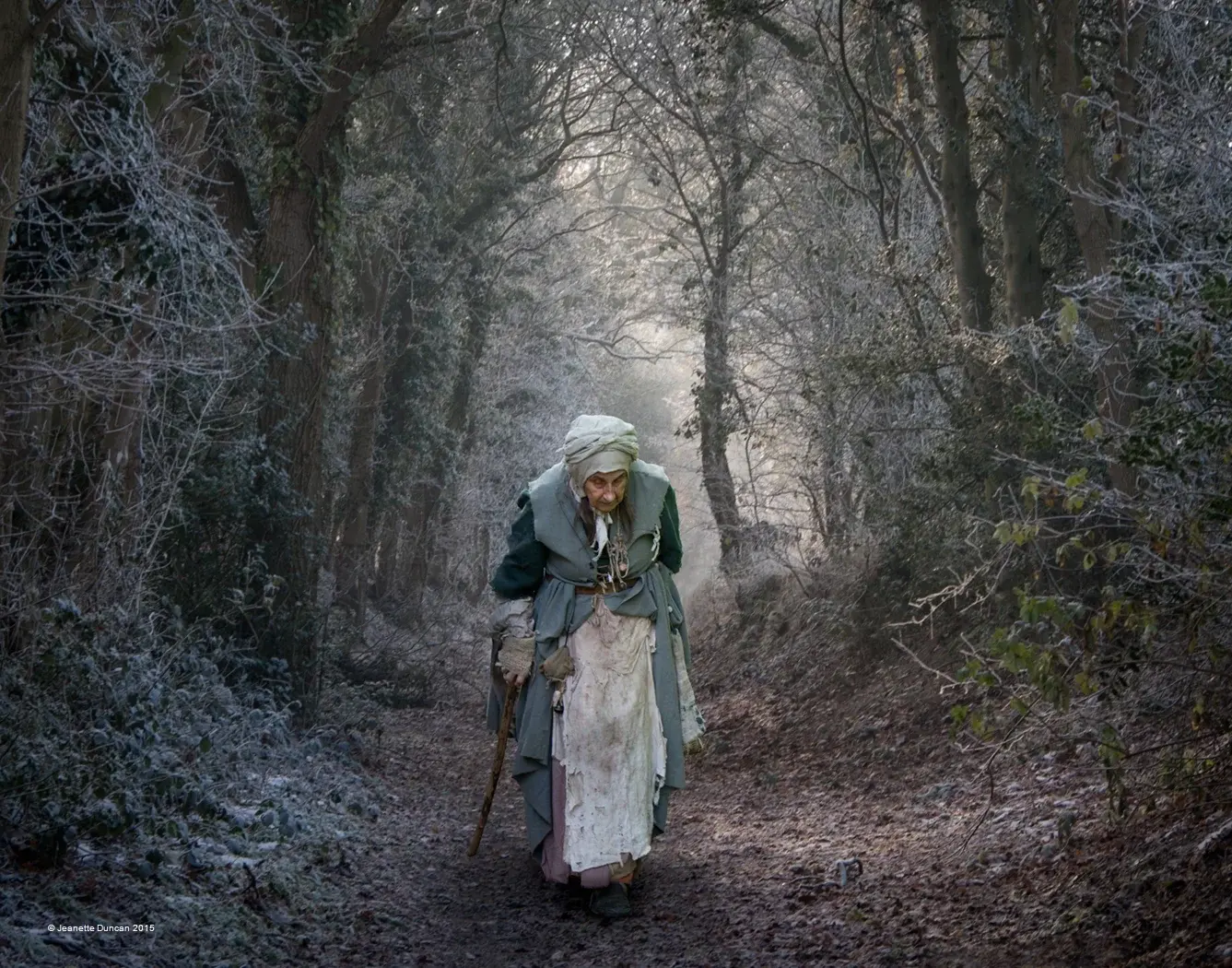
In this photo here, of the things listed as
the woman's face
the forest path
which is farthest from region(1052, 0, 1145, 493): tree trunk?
the woman's face

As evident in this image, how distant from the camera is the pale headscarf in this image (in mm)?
6719

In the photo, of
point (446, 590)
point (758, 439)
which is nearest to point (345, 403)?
point (758, 439)

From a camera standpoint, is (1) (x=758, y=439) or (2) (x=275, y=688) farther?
(1) (x=758, y=439)

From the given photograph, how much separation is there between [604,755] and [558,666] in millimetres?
497

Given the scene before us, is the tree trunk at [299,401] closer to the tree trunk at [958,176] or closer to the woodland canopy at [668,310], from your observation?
the woodland canopy at [668,310]

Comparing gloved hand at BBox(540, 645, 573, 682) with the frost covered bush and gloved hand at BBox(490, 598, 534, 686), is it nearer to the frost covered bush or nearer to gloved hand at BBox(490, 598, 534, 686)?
gloved hand at BBox(490, 598, 534, 686)

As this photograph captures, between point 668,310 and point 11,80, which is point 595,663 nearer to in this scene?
point 11,80

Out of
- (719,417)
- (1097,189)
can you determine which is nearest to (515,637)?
(1097,189)

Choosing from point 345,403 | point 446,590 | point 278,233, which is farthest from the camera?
point 446,590

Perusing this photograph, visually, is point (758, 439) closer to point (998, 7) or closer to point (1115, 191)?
point (998, 7)

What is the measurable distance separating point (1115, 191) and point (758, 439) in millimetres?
9186

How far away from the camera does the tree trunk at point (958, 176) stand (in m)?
11.1

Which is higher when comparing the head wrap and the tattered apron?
the head wrap

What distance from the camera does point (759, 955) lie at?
5652mm
